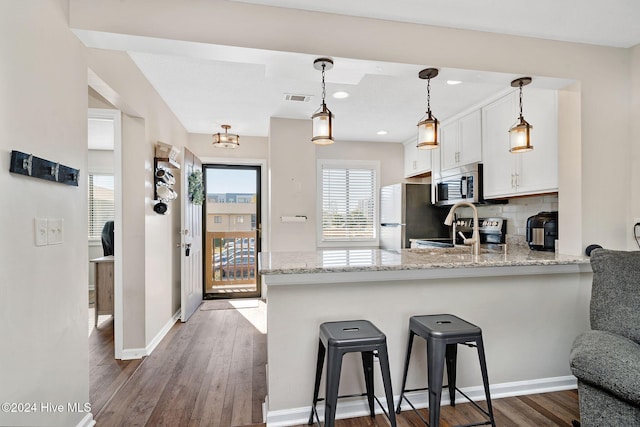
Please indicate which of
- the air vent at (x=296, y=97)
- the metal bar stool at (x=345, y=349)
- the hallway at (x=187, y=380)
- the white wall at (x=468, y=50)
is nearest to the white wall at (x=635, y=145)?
the white wall at (x=468, y=50)

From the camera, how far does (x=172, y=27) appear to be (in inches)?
72.0

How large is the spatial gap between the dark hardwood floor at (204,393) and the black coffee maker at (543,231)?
1.14m

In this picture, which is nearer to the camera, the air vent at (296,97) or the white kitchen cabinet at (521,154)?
the white kitchen cabinet at (521,154)

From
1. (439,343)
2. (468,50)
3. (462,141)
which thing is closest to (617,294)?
(439,343)

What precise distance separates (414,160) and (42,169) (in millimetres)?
4442

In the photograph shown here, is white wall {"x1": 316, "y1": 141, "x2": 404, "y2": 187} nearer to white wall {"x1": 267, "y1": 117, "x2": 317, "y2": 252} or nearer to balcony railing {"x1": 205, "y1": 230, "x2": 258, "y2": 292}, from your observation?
white wall {"x1": 267, "y1": 117, "x2": 317, "y2": 252}

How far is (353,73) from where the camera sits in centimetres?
226

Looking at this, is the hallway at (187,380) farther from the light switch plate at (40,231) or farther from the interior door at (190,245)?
the light switch plate at (40,231)

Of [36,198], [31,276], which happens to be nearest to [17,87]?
[36,198]

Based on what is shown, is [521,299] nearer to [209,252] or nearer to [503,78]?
[503,78]

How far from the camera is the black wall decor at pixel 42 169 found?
4.32ft

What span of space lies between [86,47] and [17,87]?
2.43ft

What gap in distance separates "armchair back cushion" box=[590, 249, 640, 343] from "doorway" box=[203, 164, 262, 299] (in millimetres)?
4134

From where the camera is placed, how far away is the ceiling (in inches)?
76.6
